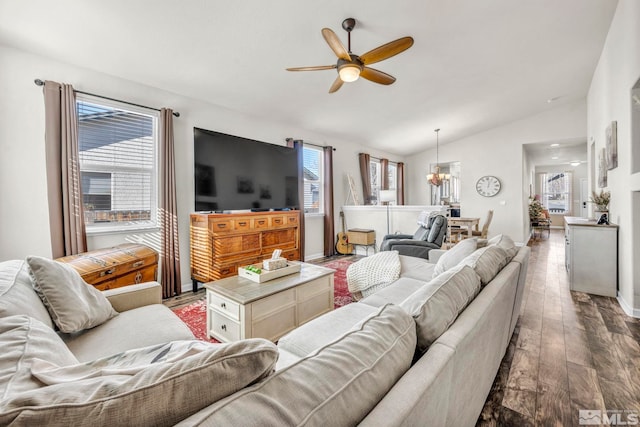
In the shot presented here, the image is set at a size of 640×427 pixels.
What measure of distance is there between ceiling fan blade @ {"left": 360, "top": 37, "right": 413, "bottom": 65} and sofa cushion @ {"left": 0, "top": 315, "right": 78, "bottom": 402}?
8.83 ft

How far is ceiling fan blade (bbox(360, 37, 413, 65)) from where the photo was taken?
2297 mm

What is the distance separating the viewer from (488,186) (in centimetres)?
721

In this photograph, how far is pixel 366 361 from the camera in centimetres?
76

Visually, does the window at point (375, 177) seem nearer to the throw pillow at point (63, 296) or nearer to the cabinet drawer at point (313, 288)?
the cabinet drawer at point (313, 288)

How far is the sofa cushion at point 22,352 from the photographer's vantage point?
628 millimetres

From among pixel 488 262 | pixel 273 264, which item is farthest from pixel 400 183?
pixel 488 262

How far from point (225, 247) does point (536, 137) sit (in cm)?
733

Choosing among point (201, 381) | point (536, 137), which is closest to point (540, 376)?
point (201, 381)

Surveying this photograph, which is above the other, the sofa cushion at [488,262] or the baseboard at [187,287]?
the sofa cushion at [488,262]

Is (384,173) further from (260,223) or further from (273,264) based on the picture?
(273,264)

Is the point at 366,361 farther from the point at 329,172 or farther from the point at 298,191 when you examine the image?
the point at 329,172

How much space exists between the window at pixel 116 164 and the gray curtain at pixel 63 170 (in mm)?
Result: 159

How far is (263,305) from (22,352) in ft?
4.66

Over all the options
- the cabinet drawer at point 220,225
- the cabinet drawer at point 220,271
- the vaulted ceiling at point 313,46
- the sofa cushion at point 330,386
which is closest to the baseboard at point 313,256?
the cabinet drawer at point 220,271
